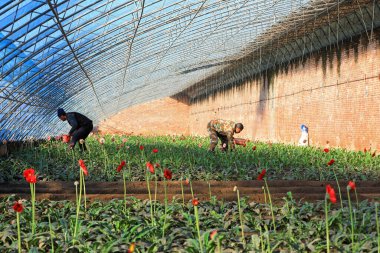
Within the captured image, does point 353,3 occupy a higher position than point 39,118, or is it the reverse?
point 353,3

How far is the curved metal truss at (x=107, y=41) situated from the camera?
13.9 meters

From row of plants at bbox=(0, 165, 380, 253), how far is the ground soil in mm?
671

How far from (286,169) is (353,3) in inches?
271

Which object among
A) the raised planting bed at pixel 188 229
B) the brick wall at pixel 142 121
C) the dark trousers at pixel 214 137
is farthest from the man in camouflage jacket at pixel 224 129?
the brick wall at pixel 142 121

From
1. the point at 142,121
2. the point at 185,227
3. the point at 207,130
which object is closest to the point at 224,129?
the point at 207,130

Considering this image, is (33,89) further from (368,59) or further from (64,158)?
(368,59)

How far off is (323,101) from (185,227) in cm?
1622

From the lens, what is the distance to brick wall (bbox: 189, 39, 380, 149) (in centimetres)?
1698

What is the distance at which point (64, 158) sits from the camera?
1384 centimetres

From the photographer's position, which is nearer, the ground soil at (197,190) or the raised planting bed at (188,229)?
the raised planting bed at (188,229)

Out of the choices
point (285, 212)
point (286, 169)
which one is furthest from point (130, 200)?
point (286, 169)

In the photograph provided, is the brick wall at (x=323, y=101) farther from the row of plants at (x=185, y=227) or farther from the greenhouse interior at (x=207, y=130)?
the row of plants at (x=185, y=227)

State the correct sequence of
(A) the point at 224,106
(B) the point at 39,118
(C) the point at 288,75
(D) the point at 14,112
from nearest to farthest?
(D) the point at 14,112
(C) the point at 288,75
(B) the point at 39,118
(A) the point at 224,106

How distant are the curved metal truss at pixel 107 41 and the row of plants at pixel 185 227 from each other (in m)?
6.80
